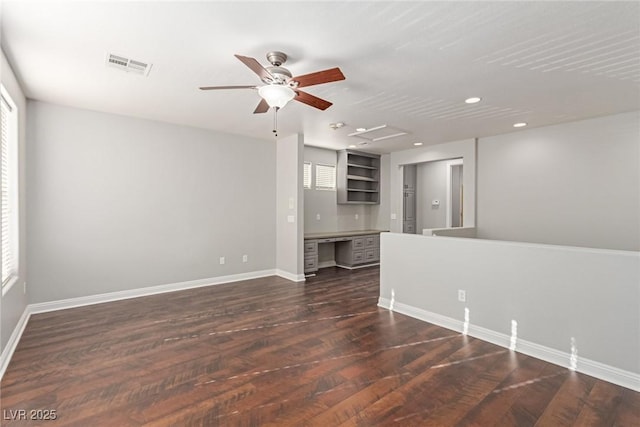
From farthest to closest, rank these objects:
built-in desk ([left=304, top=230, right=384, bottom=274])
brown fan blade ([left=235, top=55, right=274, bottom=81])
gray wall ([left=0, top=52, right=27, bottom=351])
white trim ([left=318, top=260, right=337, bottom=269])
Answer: white trim ([left=318, top=260, right=337, bottom=269]) < built-in desk ([left=304, top=230, right=384, bottom=274]) < gray wall ([left=0, top=52, right=27, bottom=351]) < brown fan blade ([left=235, top=55, right=274, bottom=81])

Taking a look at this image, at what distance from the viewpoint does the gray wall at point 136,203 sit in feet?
13.2

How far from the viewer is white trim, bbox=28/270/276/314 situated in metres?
4.04

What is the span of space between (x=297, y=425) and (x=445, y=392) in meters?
1.09

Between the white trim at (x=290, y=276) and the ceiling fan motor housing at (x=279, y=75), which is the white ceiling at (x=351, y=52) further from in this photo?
the white trim at (x=290, y=276)

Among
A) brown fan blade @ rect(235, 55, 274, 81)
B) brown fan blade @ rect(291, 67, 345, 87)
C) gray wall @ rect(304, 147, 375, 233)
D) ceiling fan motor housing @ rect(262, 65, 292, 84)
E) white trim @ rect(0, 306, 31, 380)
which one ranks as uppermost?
ceiling fan motor housing @ rect(262, 65, 292, 84)

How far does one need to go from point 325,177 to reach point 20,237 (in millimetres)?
5167

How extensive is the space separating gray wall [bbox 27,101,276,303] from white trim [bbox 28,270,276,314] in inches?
2.8

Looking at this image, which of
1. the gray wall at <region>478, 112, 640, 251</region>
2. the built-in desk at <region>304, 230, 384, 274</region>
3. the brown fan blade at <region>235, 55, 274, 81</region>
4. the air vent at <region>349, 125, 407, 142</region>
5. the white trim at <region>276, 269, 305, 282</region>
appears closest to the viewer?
the brown fan blade at <region>235, 55, 274, 81</region>

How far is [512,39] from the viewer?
245cm

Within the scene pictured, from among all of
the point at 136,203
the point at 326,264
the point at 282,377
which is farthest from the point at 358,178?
the point at 282,377

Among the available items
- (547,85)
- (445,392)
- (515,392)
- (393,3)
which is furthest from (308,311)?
(547,85)

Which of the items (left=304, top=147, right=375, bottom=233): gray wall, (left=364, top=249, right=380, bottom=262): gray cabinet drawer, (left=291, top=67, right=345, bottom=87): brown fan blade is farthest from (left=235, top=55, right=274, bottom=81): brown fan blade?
(left=364, top=249, right=380, bottom=262): gray cabinet drawer

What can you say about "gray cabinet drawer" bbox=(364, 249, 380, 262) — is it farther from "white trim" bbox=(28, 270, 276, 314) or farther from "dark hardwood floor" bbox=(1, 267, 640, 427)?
"dark hardwood floor" bbox=(1, 267, 640, 427)

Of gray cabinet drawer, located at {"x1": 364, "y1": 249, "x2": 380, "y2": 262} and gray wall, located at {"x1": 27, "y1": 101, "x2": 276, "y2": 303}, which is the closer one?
gray wall, located at {"x1": 27, "y1": 101, "x2": 276, "y2": 303}
